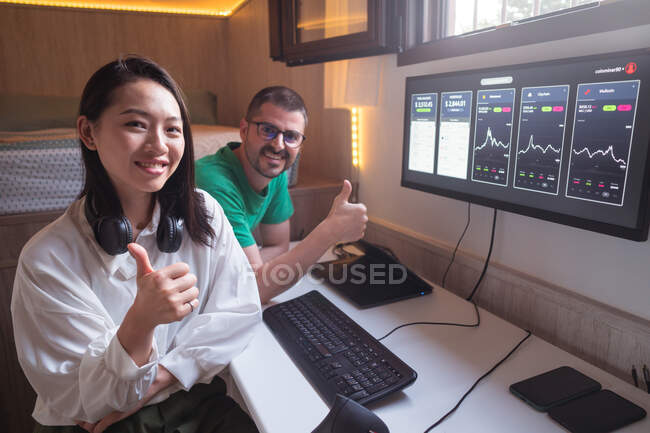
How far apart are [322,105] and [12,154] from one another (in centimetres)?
135

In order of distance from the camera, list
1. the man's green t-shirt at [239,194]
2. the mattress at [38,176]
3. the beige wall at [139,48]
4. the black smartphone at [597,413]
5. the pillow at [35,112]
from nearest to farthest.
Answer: the black smartphone at [597,413]
the man's green t-shirt at [239,194]
the mattress at [38,176]
the pillow at [35,112]
the beige wall at [139,48]

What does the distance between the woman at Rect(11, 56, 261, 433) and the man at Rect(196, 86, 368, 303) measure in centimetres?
21

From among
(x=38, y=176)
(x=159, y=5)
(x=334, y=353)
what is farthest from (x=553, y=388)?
(x=159, y=5)

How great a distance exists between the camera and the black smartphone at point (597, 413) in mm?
704

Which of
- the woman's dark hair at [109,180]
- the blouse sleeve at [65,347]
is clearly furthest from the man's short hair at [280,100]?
the blouse sleeve at [65,347]

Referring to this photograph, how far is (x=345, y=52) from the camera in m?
1.55

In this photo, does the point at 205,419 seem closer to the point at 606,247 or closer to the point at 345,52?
the point at 606,247

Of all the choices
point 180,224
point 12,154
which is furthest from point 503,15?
point 12,154

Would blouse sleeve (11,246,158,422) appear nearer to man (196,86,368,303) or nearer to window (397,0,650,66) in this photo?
man (196,86,368,303)

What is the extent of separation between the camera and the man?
1189 millimetres

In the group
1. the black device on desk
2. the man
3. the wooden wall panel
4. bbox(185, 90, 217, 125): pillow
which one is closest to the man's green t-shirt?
the man

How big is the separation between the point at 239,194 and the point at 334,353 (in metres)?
0.73

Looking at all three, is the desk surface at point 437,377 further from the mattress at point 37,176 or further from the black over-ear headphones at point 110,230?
the mattress at point 37,176

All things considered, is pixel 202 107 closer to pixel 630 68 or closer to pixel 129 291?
pixel 129 291
